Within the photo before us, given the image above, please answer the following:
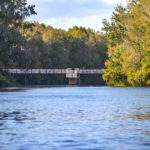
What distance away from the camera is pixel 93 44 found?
149 metres

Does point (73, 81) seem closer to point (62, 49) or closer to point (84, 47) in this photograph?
point (62, 49)

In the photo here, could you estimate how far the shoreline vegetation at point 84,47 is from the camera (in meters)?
64.7

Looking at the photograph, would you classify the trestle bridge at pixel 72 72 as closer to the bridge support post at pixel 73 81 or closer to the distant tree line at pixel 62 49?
the bridge support post at pixel 73 81

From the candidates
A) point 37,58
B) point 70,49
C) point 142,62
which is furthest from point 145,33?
point 70,49

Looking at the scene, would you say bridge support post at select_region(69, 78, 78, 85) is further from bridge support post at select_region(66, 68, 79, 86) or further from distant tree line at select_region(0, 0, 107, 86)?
distant tree line at select_region(0, 0, 107, 86)

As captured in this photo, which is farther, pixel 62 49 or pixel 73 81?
pixel 62 49

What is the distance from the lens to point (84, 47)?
144 metres

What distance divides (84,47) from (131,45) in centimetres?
6627

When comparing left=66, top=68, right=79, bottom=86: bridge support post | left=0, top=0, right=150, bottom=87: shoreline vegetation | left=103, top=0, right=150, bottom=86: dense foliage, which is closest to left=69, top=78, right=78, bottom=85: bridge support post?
left=66, top=68, right=79, bottom=86: bridge support post

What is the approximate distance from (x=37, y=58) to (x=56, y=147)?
361ft

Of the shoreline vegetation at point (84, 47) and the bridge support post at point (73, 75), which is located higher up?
the shoreline vegetation at point (84, 47)

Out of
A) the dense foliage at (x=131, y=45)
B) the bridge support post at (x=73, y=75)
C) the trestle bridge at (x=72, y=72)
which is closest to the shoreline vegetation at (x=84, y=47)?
the dense foliage at (x=131, y=45)

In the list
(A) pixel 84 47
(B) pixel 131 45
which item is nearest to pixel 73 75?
(A) pixel 84 47

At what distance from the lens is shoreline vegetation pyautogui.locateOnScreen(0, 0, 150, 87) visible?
212 feet
